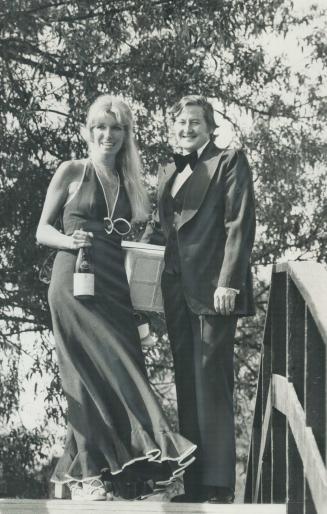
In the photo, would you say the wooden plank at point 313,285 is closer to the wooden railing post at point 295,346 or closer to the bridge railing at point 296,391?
the bridge railing at point 296,391

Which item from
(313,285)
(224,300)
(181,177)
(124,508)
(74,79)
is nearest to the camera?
(313,285)

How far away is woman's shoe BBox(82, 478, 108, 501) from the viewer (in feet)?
19.0

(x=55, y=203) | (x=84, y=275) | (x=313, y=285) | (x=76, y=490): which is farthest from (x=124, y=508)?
(x=55, y=203)

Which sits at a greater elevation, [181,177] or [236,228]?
[181,177]

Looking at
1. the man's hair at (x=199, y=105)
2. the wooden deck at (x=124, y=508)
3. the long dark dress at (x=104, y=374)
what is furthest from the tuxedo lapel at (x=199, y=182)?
the wooden deck at (x=124, y=508)

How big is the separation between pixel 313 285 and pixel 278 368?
1.54 m

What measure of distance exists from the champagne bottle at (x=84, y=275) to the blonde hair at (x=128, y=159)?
35 centimetres

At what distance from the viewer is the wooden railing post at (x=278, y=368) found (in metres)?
6.10

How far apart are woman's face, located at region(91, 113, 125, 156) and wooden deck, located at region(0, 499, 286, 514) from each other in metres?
1.67

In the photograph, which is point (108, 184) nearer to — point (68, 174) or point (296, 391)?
point (68, 174)

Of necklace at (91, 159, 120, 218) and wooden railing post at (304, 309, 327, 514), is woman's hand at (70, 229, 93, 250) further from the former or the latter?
wooden railing post at (304, 309, 327, 514)

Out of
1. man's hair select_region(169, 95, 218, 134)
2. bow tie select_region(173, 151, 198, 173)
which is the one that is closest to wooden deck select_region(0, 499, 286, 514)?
bow tie select_region(173, 151, 198, 173)

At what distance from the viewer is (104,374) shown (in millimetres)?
6098

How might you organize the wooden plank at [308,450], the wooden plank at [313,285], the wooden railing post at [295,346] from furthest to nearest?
1. the wooden railing post at [295,346]
2. the wooden plank at [313,285]
3. the wooden plank at [308,450]
